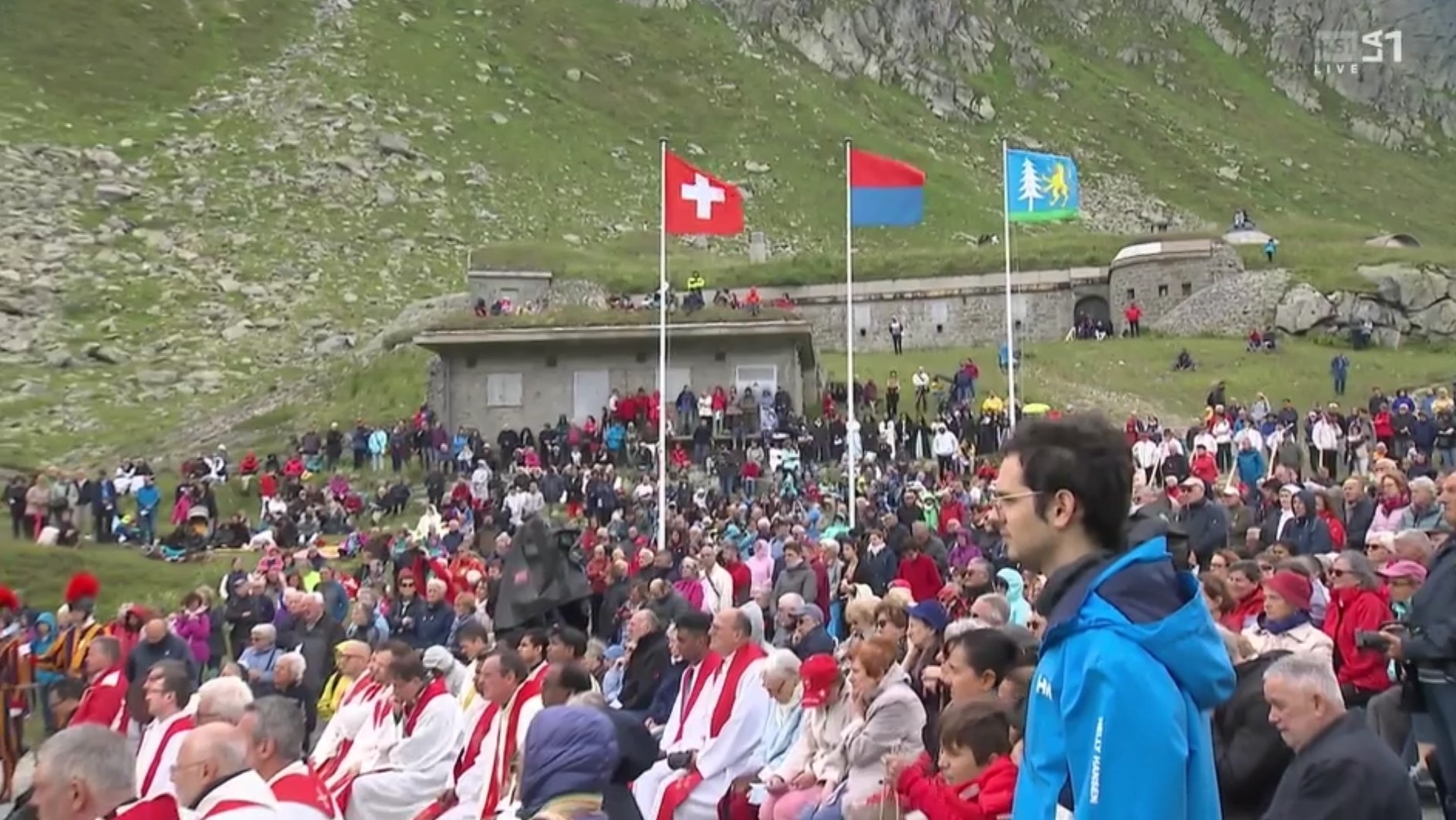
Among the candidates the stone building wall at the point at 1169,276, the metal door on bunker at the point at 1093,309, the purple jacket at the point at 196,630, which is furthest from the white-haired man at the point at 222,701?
the metal door on bunker at the point at 1093,309

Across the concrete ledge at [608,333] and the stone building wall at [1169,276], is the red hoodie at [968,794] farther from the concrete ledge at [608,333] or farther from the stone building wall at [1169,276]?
the stone building wall at [1169,276]

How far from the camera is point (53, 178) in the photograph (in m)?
66.8

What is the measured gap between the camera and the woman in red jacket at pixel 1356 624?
9.01m

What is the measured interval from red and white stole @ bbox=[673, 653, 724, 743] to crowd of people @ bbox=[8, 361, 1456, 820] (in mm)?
28

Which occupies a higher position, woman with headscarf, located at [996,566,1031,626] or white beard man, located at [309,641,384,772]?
woman with headscarf, located at [996,566,1031,626]

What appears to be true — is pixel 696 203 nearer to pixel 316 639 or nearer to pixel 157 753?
pixel 316 639

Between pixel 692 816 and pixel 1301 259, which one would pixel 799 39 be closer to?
pixel 1301 259

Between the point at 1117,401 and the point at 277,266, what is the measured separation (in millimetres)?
38563

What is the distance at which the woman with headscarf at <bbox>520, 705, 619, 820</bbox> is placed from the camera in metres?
5.94

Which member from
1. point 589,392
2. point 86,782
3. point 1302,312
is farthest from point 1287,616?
point 1302,312

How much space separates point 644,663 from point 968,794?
5.84 metres

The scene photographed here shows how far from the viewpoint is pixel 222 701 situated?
7.98 m

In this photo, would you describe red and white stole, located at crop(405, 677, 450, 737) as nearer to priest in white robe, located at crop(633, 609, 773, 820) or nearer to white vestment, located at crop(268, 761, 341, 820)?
priest in white robe, located at crop(633, 609, 773, 820)

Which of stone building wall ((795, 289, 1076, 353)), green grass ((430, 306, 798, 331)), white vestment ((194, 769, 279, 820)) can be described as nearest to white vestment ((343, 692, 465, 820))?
white vestment ((194, 769, 279, 820))
